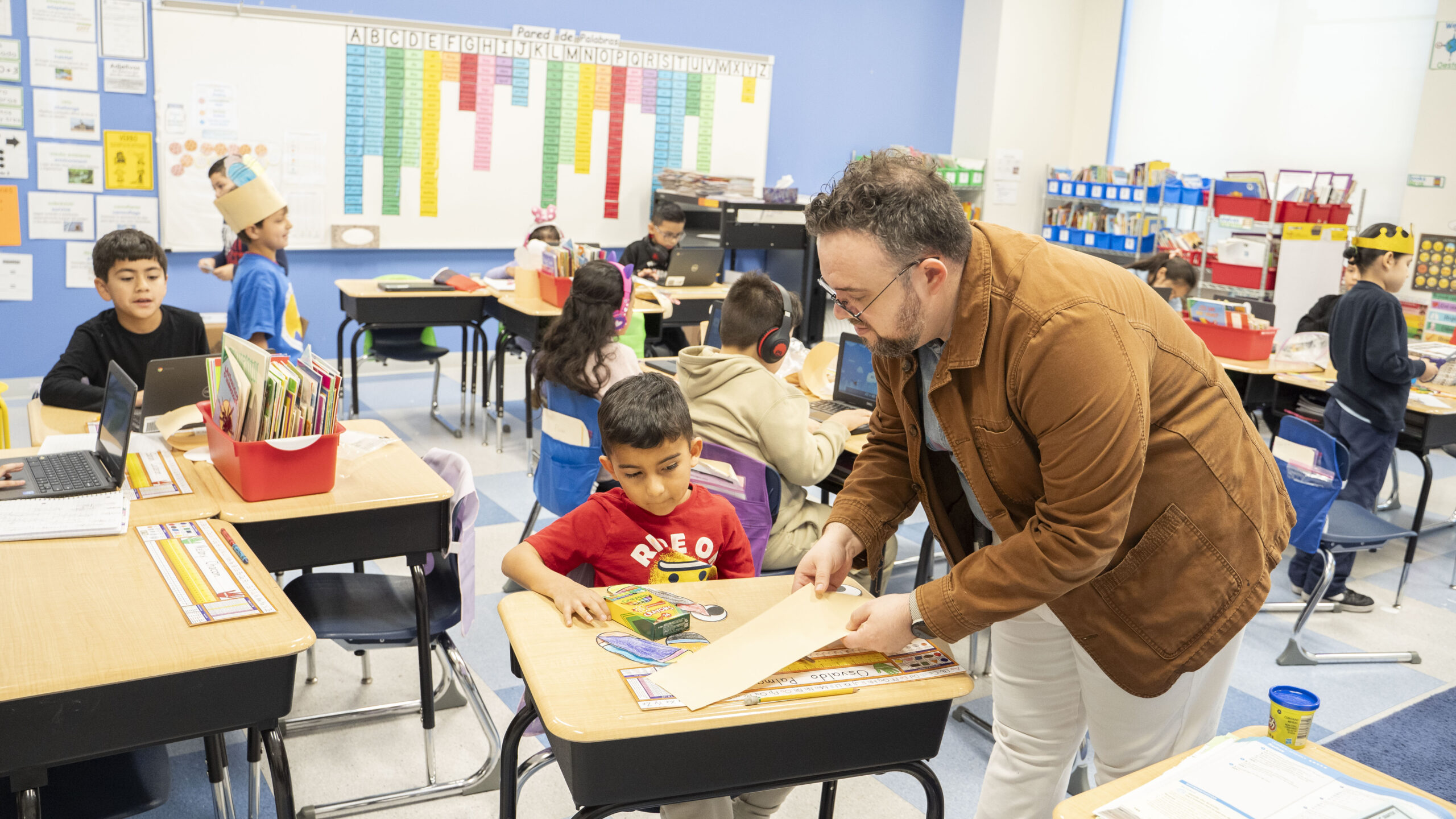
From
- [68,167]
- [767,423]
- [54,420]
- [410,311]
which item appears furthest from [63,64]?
[767,423]

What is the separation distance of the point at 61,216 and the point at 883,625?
585 cm

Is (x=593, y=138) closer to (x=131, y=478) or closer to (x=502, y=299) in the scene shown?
(x=502, y=299)

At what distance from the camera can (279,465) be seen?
2.17 m

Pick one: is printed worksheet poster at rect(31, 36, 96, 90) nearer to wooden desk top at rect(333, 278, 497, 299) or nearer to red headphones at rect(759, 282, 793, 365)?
wooden desk top at rect(333, 278, 497, 299)

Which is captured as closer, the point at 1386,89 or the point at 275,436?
the point at 275,436

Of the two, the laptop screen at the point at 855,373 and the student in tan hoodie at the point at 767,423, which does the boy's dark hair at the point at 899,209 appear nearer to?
the student in tan hoodie at the point at 767,423

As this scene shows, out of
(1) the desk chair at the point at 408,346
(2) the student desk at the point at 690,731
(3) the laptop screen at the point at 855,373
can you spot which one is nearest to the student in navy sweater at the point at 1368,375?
(3) the laptop screen at the point at 855,373

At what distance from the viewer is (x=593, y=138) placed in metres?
7.13

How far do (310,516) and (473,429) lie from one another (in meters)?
3.33

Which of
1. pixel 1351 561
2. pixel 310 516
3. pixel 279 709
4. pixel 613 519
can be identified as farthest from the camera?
pixel 1351 561

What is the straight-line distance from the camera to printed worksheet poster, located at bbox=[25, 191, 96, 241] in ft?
18.4

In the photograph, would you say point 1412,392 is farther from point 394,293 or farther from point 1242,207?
point 394,293

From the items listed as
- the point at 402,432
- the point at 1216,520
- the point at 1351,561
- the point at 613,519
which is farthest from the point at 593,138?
the point at 1216,520

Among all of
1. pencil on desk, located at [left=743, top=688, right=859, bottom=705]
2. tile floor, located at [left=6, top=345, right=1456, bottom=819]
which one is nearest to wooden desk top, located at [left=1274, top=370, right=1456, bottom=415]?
tile floor, located at [left=6, top=345, right=1456, bottom=819]
